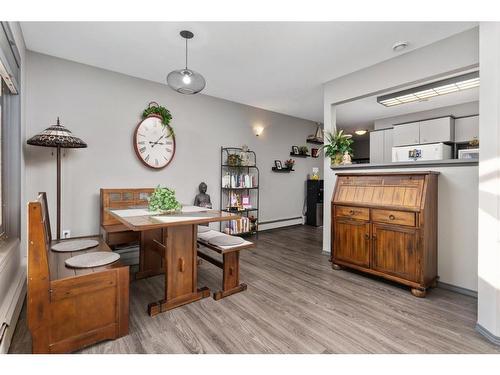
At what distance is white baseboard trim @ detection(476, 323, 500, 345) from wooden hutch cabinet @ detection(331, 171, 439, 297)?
54cm

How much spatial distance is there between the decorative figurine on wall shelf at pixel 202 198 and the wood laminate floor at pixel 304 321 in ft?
4.66

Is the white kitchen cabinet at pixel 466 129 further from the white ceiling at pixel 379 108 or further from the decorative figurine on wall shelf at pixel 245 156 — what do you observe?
the decorative figurine on wall shelf at pixel 245 156

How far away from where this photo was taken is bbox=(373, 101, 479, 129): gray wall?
15.5ft

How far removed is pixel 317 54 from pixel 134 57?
2192 millimetres

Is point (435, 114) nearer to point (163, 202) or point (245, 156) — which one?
point (245, 156)

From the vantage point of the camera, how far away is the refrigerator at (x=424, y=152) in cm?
470

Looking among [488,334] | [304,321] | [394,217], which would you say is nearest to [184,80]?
[304,321]

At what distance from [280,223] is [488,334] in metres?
4.02

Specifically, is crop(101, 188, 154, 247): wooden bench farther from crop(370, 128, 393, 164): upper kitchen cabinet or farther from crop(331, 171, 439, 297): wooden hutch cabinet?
crop(370, 128, 393, 164): upper kitchen cabinet

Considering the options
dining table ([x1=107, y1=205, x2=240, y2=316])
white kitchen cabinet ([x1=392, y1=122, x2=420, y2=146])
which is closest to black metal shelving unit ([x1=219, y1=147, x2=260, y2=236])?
dining table ([x1=107, y1=205, x2=240, y2=316])

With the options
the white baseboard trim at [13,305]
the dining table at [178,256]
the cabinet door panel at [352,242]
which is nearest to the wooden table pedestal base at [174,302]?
the dining table at [178,256]

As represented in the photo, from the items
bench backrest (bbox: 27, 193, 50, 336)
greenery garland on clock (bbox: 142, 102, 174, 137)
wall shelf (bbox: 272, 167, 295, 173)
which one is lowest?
bench backrest (bbox: 27, 193, 50, 336)

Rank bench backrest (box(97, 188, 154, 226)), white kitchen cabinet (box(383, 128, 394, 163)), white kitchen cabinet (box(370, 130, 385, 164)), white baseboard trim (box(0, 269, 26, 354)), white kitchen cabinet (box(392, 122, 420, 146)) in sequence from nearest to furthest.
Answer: white baseboard trim (box(0, 269, 26, 354)), bench backrest (box(97, 188, 154, 226)), white kitchen cabinet (box(392, 122, 420, 146)), white kitchen cabinet (box(383, 128, 394, 163)), white kitchen cabinet (box(370, 130, 385, 164))

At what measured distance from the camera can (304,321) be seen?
197 cm
